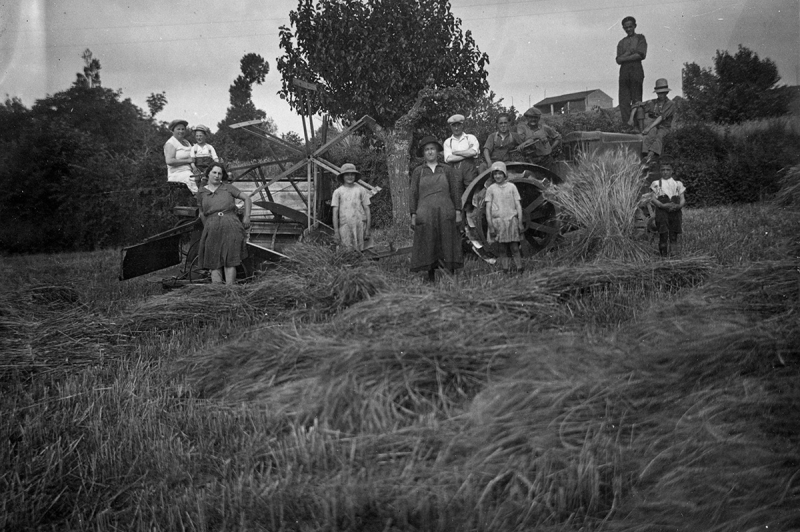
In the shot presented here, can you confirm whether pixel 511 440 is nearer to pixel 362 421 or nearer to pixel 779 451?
pixel 362 421

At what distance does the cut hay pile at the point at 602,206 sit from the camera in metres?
6.60

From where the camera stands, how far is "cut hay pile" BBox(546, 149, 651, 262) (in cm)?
660

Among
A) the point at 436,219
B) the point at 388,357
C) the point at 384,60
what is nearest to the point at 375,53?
the point at 384,60

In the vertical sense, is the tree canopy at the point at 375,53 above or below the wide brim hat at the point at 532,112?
above

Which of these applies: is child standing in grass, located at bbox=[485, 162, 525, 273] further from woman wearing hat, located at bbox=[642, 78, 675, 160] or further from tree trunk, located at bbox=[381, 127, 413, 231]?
tree trunk, located at bbox=[381, 127, 413, 231]

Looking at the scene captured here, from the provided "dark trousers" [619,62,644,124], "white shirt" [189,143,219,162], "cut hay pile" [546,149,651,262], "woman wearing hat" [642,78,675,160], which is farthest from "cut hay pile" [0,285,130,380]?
"dark trousers" [619,62,644,124]

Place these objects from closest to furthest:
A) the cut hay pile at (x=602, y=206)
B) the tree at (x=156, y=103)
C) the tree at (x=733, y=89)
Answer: the cut hay pile at (x=602, y=206) → the tree at (x=733, y=89) → the tree at (x=156, y=103)

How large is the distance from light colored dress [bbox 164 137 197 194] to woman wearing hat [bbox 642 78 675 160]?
5.91 m

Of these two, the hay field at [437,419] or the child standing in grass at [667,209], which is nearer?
the hay field at [437,419]

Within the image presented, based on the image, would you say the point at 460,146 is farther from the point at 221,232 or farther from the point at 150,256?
the point at 150,256

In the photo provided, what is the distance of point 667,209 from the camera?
24.1 ft

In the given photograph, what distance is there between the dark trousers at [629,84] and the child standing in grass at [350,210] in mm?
4470

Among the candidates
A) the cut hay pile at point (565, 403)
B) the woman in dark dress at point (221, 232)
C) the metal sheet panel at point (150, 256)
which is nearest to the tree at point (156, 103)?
the metal sheet panel at point (150, 256)

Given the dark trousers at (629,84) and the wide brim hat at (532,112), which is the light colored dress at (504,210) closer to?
the wide brim hat at (532,112)
